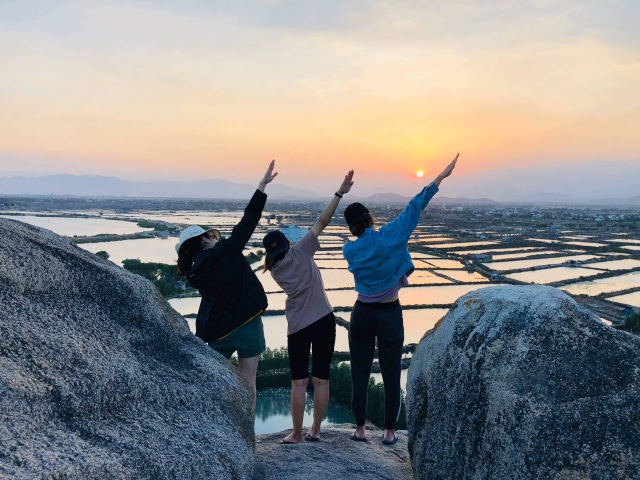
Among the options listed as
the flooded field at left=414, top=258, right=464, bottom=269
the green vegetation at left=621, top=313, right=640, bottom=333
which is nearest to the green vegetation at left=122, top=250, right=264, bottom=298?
the flooded field at left=414, top=258, right=464, bottom=269

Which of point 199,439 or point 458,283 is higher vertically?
point 199,439

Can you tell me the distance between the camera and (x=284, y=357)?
2055 cm

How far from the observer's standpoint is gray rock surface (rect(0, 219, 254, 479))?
103 inches

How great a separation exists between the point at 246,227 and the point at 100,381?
5.56ft

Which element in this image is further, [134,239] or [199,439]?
[134,239]

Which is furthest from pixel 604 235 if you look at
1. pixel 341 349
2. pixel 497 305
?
pixel 497 305

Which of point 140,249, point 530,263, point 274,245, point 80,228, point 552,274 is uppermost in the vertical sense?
point 274,245

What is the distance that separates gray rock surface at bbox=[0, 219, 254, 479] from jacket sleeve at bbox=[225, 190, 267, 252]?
84 centimetres

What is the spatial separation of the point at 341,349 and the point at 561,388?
19214 millimetres

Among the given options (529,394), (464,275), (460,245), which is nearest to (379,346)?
(529,394)

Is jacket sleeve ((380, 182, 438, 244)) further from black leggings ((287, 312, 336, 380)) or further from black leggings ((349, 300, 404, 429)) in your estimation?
black leggings ((287, 312, 336, 380))

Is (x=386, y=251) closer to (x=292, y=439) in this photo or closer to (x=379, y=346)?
(x=379, y=346)

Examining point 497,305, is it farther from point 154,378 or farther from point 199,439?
point 154,378

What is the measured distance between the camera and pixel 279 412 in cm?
1723
